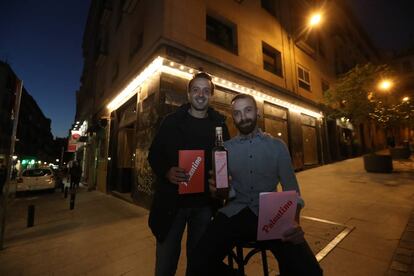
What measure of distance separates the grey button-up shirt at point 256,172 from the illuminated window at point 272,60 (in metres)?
10.5

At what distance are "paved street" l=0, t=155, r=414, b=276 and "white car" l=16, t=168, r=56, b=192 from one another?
6423mm

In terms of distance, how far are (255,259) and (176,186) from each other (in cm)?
216

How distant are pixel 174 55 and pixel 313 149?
1137 centimetres

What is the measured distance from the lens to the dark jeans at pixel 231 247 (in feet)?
4.86

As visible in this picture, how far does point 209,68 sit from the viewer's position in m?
8.03

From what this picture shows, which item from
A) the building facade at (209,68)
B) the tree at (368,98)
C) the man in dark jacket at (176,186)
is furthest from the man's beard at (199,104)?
the tree at (368,98)

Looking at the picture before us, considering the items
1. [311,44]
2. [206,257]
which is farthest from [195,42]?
[311,44]

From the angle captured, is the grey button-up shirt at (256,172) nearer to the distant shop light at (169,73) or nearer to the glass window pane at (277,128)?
the distant shop light at (169,73)

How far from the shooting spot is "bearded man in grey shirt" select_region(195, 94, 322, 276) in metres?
1.53

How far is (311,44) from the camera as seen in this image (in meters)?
15.5

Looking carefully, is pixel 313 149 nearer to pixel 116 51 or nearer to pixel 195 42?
pixel 195 42

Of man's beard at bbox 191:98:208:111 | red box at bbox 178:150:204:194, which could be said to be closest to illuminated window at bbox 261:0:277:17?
man's beard at bbox 191:98:208:111

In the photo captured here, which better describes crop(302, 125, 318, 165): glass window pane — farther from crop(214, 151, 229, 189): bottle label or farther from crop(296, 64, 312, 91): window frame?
crop(214, 151, 229, 189): bottle label

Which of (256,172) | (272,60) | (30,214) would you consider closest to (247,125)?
(256,172)
